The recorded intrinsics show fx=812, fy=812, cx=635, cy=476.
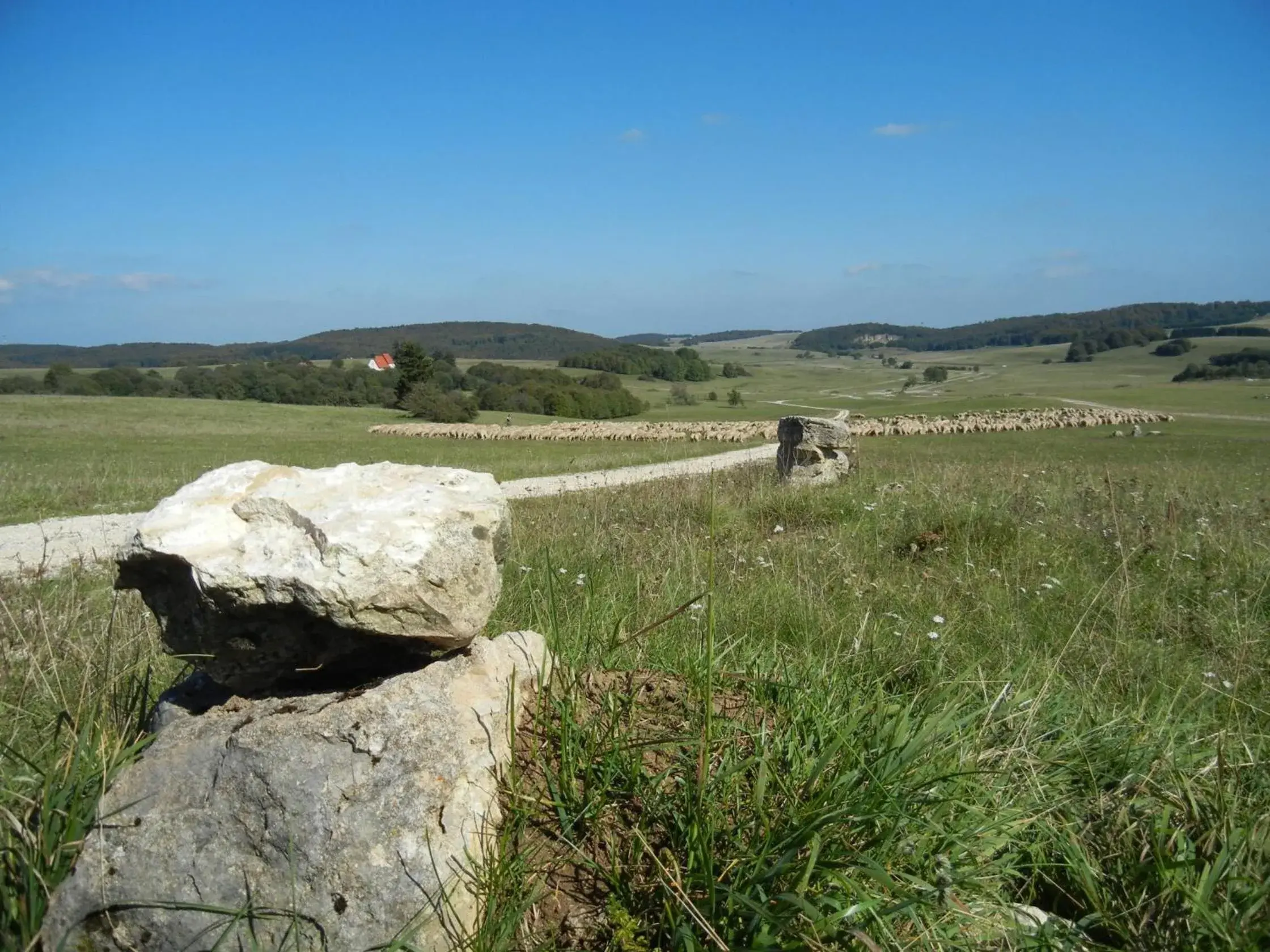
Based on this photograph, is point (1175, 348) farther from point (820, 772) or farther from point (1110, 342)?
point (820, 772)

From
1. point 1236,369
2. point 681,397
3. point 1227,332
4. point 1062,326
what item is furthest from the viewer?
point 1062,326

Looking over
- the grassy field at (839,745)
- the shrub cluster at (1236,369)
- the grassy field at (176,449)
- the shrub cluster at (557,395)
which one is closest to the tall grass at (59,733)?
the grassy field at (839,745)

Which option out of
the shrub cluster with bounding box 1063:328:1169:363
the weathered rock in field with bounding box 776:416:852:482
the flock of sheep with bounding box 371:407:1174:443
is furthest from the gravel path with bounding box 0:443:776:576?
the shrub cluster with bounding box 1063:328:1169:363

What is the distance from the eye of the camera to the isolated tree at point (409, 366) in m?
45.7

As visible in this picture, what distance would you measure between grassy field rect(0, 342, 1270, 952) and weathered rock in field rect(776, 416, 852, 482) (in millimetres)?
6815

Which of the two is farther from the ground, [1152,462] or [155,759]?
[155,759]

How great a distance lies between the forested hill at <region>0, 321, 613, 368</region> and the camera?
314 feet

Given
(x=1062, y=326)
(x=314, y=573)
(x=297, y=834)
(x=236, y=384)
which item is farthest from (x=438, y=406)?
(x=1062, y=326)

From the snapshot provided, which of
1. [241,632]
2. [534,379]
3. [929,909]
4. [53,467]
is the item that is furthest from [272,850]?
[534,379]

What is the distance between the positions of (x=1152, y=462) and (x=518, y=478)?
13909 mm

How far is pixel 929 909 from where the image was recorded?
2346 mm

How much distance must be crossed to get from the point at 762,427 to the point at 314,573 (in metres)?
27.9

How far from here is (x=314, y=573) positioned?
260cm

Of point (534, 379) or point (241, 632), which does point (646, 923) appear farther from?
point (534, 379)
